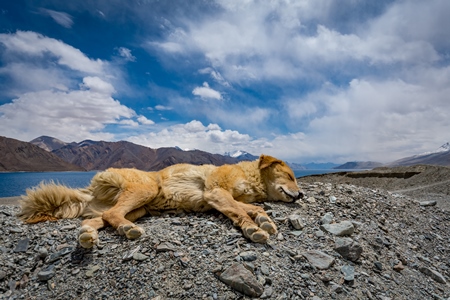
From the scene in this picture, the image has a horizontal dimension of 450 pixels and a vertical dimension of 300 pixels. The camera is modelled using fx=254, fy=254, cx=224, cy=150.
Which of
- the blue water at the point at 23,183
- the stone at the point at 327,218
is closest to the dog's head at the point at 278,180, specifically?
the stone at the point at 327,218

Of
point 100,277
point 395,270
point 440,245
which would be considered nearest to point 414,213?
point 440,245

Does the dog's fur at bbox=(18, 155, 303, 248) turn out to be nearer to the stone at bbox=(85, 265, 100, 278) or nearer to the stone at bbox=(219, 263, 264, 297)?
the stone at bbox=(85, 265, 100, 278)

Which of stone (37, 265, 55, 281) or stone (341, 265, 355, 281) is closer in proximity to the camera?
stone (37, 265, 55, 281)

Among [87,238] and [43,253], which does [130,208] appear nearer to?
[87,238]

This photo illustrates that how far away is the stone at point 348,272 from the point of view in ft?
12.8

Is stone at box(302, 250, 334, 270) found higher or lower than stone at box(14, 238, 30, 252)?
lower

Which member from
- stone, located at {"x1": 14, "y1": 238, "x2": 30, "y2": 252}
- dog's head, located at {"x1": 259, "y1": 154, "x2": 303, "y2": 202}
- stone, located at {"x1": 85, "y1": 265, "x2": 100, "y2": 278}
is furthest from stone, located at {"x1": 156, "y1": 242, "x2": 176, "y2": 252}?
dog's head, located at {"x1": 259, "y1": 154, "x2": 303, "y2": 202}

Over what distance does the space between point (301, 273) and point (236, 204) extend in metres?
1.87

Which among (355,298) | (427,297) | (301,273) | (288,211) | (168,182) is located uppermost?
(168,182)

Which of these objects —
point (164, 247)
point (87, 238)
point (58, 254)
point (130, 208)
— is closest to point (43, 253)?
point (58, 254)

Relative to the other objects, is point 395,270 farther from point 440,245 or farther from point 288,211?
point 440,245

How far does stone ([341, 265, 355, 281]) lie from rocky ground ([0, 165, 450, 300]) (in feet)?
0.05

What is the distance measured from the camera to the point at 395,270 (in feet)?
15.4

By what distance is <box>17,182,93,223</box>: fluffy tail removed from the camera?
5.48m
